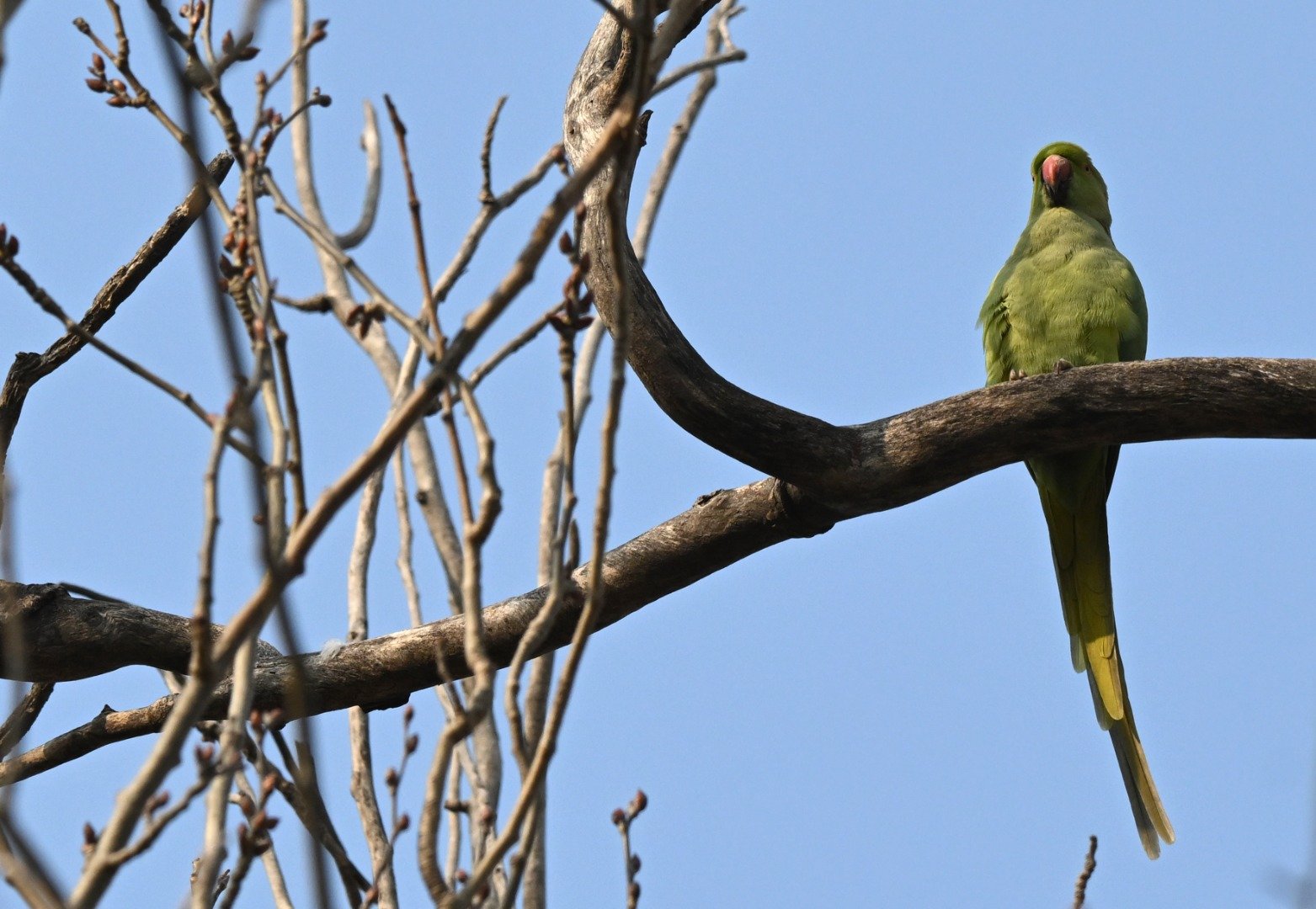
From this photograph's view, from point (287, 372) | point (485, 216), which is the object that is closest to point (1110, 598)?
point (485, 216)

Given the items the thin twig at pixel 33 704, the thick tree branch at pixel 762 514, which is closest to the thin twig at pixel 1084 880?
the thick tree branch at pixel 762 514

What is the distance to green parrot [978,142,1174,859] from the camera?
432 cm

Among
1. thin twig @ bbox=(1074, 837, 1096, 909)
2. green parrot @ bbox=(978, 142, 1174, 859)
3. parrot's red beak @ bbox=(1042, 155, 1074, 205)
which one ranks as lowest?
thin twig @ bbox=(1074, 837, 1096, 909)

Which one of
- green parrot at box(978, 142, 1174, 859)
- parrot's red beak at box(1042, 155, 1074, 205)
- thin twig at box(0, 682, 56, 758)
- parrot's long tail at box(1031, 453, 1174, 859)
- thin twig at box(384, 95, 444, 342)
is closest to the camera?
thin twig at box(384, 95, 444, 342)

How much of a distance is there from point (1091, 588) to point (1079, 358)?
804mm

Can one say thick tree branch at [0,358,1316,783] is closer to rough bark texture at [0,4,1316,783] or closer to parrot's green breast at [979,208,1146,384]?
rough bark texture at [0,4,1316,783]

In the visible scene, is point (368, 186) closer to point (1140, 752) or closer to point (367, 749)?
point (367, 749)

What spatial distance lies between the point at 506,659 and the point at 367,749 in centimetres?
85

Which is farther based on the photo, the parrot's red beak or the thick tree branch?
the parrot's red beak

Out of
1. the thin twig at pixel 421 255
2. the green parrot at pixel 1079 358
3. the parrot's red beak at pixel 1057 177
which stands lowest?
the thin twig at pixel 421 255

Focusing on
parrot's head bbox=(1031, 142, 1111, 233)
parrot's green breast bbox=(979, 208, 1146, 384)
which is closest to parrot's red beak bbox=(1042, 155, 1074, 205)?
parrot's head bbox=(1031, 142, 1111, 233)

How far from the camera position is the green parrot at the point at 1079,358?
4316 mm

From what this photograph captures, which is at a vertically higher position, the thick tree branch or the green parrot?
the green parrot

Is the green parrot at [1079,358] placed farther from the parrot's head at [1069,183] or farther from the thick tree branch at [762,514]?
the thick tree branch at [762,514]
